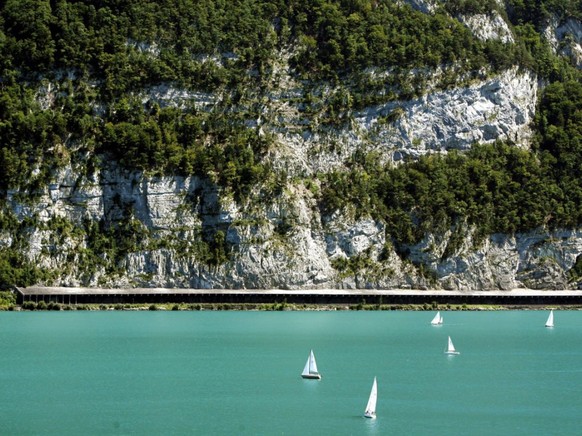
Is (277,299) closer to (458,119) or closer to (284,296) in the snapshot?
(284,296)

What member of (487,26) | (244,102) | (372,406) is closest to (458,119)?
(487,26)

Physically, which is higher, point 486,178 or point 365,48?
point 365,48

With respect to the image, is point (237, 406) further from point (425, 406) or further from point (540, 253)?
point (540, 253)

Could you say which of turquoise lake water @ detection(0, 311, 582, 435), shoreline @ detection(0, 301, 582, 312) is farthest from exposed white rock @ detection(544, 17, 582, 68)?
turquoise lake water @ detection(0, 311, 582, 435)

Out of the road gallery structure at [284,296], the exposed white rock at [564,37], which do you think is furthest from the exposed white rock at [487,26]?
the road gallery structure at [284,296]

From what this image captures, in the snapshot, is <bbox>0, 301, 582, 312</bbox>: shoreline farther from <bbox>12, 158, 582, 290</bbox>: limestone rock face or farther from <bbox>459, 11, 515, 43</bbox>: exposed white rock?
<bbox>459, 11, 515, 43</bbox>: exposed white rock

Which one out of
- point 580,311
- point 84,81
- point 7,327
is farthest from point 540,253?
point 7,327
